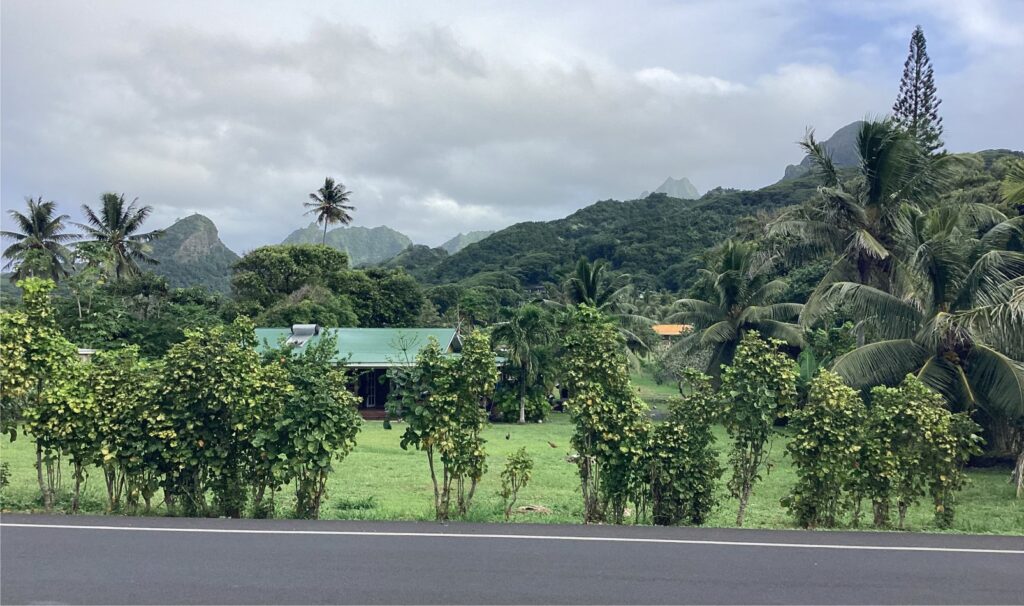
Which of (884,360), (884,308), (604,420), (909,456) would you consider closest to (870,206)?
(884,308)

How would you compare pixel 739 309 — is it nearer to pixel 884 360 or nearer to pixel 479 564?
pixel 884 360

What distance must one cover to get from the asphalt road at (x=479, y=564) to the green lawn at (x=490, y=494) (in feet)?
4.13

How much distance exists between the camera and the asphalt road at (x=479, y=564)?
5.05 metres

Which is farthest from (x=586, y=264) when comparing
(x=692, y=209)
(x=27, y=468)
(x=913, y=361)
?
(x=692, y=209)

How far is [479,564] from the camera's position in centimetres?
574

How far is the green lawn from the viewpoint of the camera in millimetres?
8367

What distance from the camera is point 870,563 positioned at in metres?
5.94

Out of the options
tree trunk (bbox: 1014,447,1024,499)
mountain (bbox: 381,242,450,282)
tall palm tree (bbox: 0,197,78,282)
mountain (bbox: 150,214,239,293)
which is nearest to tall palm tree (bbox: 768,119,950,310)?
tree trunk (bbox: 1014,447,1024,499)

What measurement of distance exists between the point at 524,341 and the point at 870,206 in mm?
14149

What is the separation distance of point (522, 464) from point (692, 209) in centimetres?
9505

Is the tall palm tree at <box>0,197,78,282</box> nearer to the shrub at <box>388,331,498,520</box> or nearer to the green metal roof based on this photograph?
the green metal roof

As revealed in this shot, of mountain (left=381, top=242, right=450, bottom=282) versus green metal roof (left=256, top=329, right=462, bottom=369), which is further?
mountain (left=381, top=242, right=450, bottom=282)

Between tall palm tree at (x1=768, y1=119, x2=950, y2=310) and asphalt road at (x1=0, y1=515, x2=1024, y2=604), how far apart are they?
35.7ft

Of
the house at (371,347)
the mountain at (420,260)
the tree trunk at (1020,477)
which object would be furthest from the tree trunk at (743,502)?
the mountain at (420,260)
